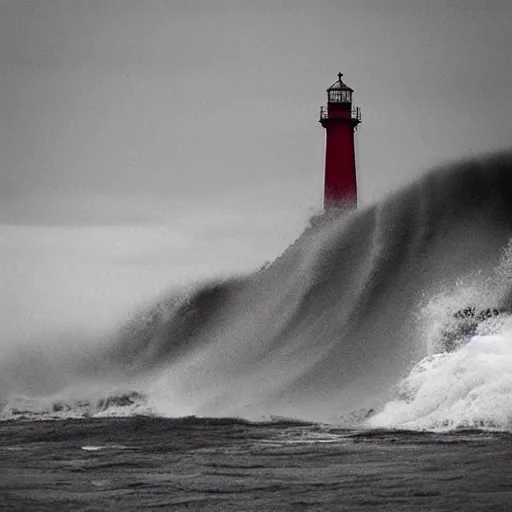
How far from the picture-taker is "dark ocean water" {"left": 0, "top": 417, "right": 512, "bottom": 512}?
23.3 m

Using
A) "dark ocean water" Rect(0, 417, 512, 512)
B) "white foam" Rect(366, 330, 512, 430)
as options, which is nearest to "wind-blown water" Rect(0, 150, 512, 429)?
"white foam" Rect(366, 330, 512, 430)

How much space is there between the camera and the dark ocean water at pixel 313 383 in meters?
25.0

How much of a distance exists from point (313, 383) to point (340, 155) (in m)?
13.1

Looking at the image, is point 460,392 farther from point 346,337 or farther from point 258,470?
point 346,337

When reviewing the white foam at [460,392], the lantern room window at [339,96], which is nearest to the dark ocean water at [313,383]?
the white foam at [460,392]

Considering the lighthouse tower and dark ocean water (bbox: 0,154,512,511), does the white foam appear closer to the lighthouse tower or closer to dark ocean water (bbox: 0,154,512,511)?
dark ocean water (bbox: 0,154,512,511)

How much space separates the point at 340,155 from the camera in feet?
168

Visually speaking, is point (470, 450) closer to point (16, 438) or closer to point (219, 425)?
point (219, 425)

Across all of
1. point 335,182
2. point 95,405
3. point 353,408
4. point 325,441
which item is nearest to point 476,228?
point 335,182

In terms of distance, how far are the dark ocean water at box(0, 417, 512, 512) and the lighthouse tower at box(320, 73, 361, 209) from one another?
17.5 meters

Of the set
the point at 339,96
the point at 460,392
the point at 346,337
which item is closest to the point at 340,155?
the point at 339,96

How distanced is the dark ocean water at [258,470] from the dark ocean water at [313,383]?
67 millimetres

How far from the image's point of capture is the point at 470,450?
28.1m

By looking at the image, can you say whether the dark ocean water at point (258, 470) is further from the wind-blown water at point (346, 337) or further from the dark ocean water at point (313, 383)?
the wind-blown water at point (346, 337)
